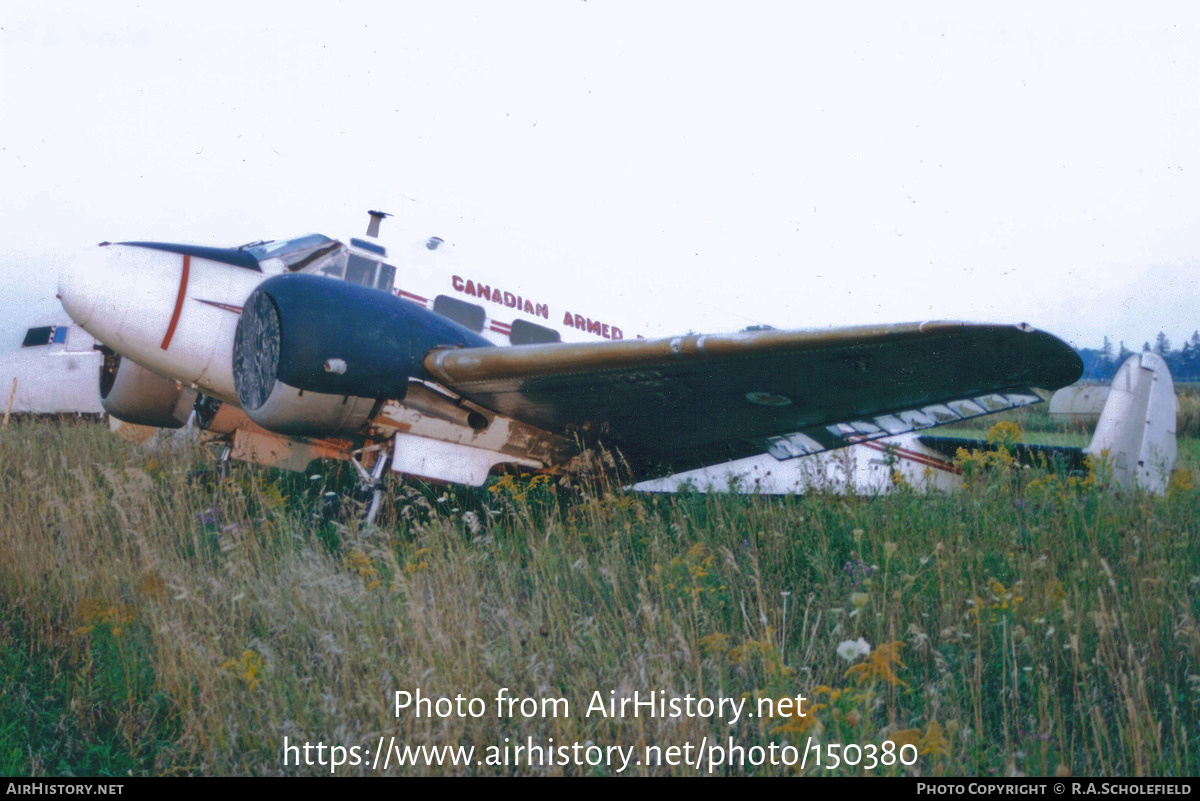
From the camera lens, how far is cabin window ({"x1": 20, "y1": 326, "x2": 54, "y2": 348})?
10836 millimetres

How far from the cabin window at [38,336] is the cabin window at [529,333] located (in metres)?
8.48

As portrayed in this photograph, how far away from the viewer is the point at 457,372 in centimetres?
453

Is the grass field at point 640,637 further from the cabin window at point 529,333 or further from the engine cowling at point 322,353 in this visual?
the cabin window at point 529,333

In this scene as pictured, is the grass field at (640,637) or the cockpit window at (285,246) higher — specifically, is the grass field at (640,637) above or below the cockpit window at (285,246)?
below

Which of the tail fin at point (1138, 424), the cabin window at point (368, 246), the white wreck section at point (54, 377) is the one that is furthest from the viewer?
the white wreck section at point (54, 377)

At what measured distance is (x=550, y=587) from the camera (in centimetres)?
346

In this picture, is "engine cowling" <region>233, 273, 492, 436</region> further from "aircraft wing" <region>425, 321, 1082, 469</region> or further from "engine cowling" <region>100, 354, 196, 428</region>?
"engine cowling" <region>100, 354, 196, 428</region>

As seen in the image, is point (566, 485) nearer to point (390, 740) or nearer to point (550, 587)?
point (550, 587)

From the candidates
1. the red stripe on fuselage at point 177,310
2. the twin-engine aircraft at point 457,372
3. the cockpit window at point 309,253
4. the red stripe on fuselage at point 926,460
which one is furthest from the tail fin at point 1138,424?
the red stripe on fuselage at point 177,310

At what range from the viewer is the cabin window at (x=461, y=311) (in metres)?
6.21

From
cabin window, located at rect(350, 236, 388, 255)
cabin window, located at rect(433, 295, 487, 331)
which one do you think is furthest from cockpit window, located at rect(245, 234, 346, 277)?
cabin window, located at rect(433, 295, 487, 331)

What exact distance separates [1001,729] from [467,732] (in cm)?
168

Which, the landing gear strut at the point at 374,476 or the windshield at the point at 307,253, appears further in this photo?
the windshield at the point at 307,253
